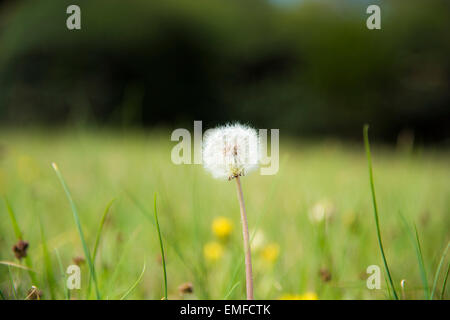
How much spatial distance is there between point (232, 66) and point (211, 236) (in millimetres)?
5689

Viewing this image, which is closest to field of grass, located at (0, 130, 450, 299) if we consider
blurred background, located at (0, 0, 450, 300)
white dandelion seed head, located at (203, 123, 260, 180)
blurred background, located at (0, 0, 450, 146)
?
blurred background, located at (0, 0, 450, 300)

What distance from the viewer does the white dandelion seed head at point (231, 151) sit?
0.51 meters

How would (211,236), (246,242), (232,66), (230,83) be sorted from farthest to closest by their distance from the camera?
(232,66) → (230,83) → (211,236) → (246,242)

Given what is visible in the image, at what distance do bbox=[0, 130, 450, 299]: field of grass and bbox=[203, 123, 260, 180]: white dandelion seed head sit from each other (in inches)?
9.0

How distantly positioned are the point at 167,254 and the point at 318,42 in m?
7.09

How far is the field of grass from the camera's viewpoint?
91cm

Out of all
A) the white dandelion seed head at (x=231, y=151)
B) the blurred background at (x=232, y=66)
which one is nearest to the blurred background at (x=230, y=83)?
the blurred background at (x=232, y=66)

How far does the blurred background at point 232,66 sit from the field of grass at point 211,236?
346cm

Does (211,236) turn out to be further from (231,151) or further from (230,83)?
(230,83)

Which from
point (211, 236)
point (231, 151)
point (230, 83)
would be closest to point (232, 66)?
point (230, 83)

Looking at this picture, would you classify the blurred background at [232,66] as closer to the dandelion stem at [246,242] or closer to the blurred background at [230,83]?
the blurred background at [230,83]

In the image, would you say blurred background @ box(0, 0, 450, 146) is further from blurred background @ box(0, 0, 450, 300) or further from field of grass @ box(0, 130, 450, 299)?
field of grass @ box(0, 130, 450, 299)

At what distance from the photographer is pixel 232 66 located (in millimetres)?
6746
